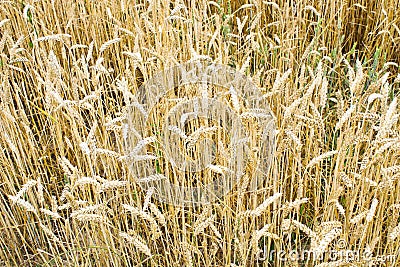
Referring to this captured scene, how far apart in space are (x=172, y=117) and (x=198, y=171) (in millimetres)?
195

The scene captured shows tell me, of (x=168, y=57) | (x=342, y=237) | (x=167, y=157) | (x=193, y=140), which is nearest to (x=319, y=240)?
(x=342, y=237)

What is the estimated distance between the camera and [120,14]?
2111mm

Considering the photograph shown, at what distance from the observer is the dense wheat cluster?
1143 mm

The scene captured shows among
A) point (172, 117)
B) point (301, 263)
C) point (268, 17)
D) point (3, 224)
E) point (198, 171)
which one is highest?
point (268, 17)

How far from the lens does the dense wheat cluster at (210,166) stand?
3.75 ft

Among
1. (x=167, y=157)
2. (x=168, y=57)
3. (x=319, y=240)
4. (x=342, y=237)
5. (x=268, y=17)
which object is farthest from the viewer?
(x=268, y=17)

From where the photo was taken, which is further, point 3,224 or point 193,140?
point 3,224

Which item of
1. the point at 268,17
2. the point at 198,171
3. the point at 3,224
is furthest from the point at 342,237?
the point at 268,17

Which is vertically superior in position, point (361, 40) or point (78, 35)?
point (78, 35)

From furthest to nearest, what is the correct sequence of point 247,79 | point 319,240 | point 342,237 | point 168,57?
point 247,79
point 168,57
point 342,237
point 319,240

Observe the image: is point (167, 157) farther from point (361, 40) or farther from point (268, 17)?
point (361, 40)

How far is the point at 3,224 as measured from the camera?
1543 mm

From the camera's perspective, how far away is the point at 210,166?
112 cm

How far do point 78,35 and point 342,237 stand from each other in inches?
54.8
